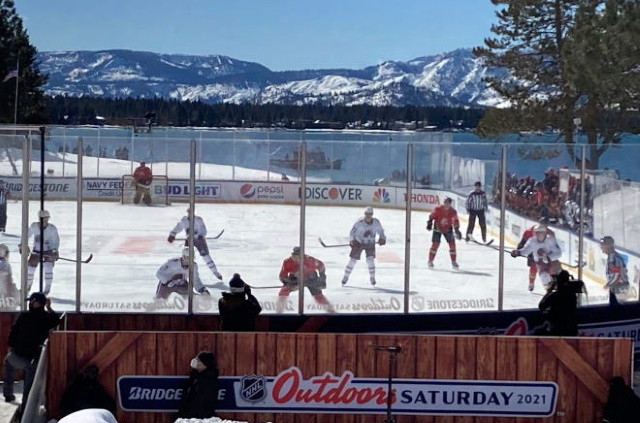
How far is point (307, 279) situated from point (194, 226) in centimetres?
142

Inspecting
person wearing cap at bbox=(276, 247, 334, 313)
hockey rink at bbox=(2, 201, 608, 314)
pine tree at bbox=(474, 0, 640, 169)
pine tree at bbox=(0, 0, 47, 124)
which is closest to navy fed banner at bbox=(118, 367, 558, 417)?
hockey rink at bbox=(2, 201, 608, 314)

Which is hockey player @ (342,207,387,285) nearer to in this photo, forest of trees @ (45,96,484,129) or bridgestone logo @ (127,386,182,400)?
bridgestone logo @ (127,386,182,400)

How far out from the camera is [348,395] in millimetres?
10055

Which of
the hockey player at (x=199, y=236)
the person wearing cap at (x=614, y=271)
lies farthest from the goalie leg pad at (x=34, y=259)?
the person wearing cap at (x=614, y=271)

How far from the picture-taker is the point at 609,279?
13.6 meters

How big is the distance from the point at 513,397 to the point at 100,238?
18.9 ft

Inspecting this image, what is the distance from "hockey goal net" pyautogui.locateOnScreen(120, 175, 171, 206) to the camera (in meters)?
12.8

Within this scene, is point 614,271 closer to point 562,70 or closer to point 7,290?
point 7,290

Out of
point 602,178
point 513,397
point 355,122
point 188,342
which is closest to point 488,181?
point 602,178

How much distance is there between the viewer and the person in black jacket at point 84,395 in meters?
9.50

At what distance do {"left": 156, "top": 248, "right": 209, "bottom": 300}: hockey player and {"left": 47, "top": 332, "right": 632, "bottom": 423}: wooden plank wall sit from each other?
2.49 m

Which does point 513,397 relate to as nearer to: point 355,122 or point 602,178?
point 602,178

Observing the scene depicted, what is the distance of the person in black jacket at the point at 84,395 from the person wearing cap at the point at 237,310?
186cm

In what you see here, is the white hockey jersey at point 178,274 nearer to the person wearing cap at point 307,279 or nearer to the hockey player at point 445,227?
the person wearing cap at point 307,279
